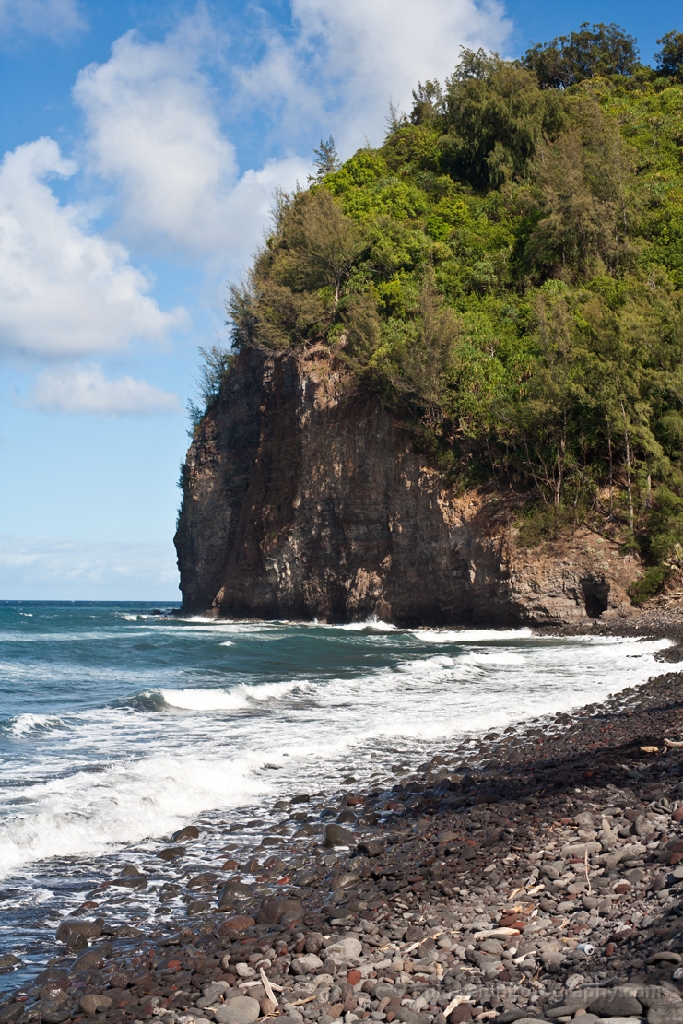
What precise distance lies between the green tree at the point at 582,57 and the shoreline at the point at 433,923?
6494cm

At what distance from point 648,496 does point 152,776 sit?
2472 centimetres

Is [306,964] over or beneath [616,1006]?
beneath

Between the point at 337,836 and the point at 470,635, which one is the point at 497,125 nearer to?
the point at 470,635

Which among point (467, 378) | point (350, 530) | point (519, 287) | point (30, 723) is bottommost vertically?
point (30, 723)

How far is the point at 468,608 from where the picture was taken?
34062 mm

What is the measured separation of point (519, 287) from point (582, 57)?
33.1 m

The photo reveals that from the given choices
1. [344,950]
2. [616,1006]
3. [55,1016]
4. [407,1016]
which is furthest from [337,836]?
[616,1006]

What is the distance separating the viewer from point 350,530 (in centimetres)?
3891

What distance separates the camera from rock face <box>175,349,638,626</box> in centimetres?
3034

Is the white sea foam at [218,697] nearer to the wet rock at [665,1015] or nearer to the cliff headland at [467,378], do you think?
the wet rock at [665,1015]

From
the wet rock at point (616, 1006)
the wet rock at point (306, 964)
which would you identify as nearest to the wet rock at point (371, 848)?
the wet rock at point (306, 964)

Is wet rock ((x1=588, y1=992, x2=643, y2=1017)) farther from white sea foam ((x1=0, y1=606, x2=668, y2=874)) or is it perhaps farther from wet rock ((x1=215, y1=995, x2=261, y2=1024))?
white sea foam ((x1=0, y1=606, x2=668, y2=874))

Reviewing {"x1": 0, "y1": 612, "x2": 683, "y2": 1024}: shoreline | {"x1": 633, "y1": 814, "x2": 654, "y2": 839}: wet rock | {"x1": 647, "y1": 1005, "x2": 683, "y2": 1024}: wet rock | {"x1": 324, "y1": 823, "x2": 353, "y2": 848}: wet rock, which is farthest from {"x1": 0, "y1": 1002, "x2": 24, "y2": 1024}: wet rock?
{"x1": 633, "y1": 814, "x2": 654, "y2": 839}: wet rock

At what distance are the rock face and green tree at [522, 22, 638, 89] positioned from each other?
34.8 m
